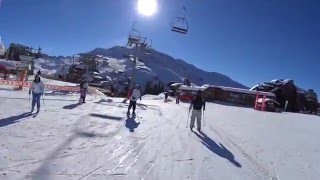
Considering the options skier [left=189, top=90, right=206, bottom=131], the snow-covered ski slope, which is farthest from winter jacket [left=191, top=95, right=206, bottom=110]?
the snow-covered ski slope

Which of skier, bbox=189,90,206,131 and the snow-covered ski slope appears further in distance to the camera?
skier, bbox=189,90,206,131

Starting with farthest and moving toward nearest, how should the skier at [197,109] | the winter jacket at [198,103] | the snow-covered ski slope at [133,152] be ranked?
the winter jacket at [198,103] < the skier at [197,109] < the snow-covered ski slope at [133,152]

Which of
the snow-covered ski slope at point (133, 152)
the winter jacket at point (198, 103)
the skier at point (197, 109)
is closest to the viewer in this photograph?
the snow-covered ski slope at point (133, 152)

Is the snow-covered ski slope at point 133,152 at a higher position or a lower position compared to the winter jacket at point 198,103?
lower

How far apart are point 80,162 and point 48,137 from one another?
2.97 m

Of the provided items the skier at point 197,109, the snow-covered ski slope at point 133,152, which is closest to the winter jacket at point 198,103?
the skier at point 197,109

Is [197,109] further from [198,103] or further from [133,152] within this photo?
[133,152]

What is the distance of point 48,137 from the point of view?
11.4m

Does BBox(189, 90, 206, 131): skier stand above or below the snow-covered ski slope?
above

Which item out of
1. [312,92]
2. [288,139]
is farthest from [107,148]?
[312,92]

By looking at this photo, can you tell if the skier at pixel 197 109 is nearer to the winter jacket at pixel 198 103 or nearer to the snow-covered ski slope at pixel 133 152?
the winter jacket at pixel 198 103

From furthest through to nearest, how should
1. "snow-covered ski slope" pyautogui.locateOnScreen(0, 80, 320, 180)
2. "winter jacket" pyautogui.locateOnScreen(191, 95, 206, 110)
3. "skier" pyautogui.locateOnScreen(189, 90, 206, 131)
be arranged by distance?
"winter jacket" pyautogui.locateOnScreen(191, 95, 206, 110)
"skier" pyautogui.locateOnScreen(189, 90, 206, 131)
"snow-covered ski slope" pyautogui.locateOnScreen(0, 80, 320, 180)

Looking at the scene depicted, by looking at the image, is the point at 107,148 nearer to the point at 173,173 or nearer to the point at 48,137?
the point at 48,137

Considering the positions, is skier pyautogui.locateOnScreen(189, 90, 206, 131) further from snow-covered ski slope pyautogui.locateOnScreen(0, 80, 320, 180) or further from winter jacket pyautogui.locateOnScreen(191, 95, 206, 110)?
snow-covered ski slope pyautogui.locateOnScreen(0, 80, 320, 180)
